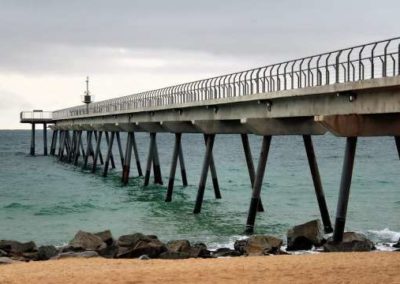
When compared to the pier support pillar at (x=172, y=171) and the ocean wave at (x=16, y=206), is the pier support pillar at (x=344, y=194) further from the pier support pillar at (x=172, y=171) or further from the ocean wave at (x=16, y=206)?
the ocean wave at (x=16, y=206)

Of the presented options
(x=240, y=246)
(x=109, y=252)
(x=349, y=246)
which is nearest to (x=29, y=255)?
(x=109, y=252)

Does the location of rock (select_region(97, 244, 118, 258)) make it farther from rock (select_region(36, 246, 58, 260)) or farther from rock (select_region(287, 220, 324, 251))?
rock (select_region(287, 220, 324, 251))

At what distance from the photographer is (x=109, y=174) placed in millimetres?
62125

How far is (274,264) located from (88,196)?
28.1 m

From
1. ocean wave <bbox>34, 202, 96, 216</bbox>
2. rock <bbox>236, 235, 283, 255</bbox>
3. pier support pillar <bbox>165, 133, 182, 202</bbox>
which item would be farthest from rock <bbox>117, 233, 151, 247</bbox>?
pier support pillar <bbox>165, 133, 182, 202</bbox>

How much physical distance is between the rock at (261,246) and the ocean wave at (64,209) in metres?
15.8

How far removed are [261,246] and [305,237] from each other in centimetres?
171

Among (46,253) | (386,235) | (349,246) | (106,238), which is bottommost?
(386,235)

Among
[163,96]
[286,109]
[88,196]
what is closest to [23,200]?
[88,196]

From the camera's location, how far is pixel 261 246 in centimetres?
2030

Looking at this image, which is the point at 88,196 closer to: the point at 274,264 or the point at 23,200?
the point at 23,200

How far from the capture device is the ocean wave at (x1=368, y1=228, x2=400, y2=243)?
80.0ft

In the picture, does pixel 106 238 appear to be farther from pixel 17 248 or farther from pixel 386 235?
pixel 386 235

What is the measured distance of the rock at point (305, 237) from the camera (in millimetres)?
21234
